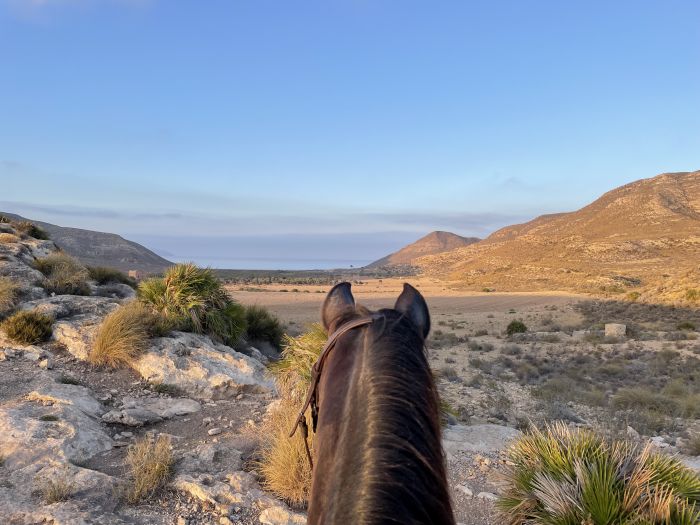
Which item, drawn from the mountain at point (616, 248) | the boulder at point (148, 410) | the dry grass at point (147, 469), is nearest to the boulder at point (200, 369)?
the boulder at point (148, 410)

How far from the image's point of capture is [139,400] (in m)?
6.60

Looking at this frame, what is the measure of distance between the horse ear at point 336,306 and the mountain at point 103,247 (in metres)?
76.1

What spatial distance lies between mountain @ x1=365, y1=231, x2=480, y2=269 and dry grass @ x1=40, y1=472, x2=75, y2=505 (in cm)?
16065

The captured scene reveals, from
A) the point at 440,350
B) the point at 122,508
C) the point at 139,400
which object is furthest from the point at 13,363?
the point at 440,350

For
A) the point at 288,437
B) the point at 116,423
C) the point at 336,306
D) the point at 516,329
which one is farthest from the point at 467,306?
the point at 336,306

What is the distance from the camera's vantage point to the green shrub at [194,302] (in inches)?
365

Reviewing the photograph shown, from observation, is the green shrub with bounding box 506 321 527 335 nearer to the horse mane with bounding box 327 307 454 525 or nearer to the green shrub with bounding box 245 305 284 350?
the green shrub with bounding box 245 305 284 350

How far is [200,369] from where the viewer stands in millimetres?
7586

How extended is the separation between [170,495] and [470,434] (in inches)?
170

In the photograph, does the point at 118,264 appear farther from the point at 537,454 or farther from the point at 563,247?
the point at 537,454

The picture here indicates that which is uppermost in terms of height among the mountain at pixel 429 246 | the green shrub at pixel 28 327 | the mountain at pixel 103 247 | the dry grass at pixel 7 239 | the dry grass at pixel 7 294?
the mountain at pixel 429 246

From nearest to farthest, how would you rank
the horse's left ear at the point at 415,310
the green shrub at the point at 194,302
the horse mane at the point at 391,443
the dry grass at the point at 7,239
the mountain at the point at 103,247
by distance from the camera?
the horse mane at the point at 391,443
the horse's left ear at the point at 415,310
the green shrub at the point at 194,302
the dry grass at the point at 7,239
the mountain at the point at 103,247

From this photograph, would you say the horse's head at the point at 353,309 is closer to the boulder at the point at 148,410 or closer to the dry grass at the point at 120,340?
the boulder at the point at 148,410

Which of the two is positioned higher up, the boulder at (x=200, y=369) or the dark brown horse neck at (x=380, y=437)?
the dark brown horse neck at (x=380, y=437)
